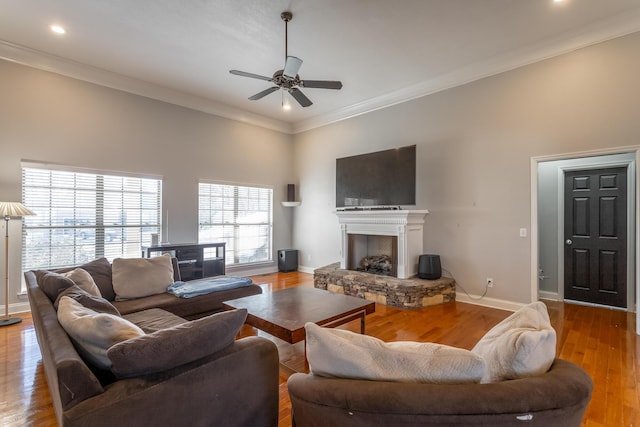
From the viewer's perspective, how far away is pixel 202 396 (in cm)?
122

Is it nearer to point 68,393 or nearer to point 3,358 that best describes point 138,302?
point 3,358

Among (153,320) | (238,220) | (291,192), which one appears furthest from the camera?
(291,192)

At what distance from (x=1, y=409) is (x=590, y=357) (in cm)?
452

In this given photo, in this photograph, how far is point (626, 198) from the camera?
12.8ft

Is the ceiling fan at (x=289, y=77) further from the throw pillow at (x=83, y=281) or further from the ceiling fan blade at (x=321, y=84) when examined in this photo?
the throw pillow at (x=83, y=281)

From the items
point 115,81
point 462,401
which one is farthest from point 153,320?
point 115,81

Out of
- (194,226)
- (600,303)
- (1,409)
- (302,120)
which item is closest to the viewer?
(1,409)

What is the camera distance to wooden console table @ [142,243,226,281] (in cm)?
470

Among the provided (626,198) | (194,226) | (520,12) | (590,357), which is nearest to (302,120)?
(194,226)

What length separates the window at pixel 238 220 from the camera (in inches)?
224

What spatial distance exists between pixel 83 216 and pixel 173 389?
14.3 feet

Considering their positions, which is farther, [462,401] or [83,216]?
[83,216]

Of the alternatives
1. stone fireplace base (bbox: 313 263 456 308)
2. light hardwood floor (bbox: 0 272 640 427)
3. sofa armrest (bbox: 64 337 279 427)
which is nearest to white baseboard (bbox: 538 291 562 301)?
light hardwood floor (bbox: 0 272 640 427)

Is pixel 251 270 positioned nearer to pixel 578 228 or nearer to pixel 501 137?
pixel 501 137
